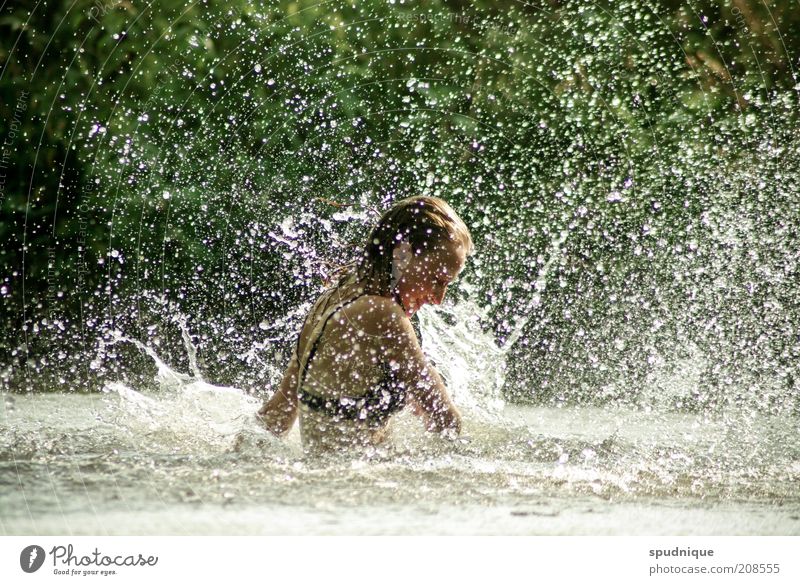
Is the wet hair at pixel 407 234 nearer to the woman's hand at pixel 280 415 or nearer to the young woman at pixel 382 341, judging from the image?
the young woman at pixel 382 341

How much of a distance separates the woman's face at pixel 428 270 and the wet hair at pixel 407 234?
0.05 feet

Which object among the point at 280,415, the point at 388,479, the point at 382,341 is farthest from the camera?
the point at 280,415

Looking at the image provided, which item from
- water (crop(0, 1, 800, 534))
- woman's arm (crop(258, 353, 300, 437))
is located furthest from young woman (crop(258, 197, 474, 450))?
water (crop(0, 1, 800, 534))

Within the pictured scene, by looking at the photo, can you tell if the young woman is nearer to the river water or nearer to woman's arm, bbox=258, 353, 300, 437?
the river water

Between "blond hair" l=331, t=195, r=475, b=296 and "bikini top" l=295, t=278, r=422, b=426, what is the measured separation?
74mm

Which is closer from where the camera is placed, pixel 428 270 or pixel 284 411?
pixel 428 270

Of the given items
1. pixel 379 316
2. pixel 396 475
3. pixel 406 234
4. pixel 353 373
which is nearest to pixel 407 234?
pixel 406 234

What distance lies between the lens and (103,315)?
3109 mm

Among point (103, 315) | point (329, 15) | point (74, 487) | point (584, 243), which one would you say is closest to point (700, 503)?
point (74, 487)

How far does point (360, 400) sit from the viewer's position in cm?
173

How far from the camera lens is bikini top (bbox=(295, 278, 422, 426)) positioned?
1.73m

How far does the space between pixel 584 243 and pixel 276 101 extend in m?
1.31

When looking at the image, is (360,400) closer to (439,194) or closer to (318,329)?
(318,329)

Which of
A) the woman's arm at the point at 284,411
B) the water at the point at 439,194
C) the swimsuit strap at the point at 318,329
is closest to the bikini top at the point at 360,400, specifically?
the swimsuit strap at the point at 318,329
